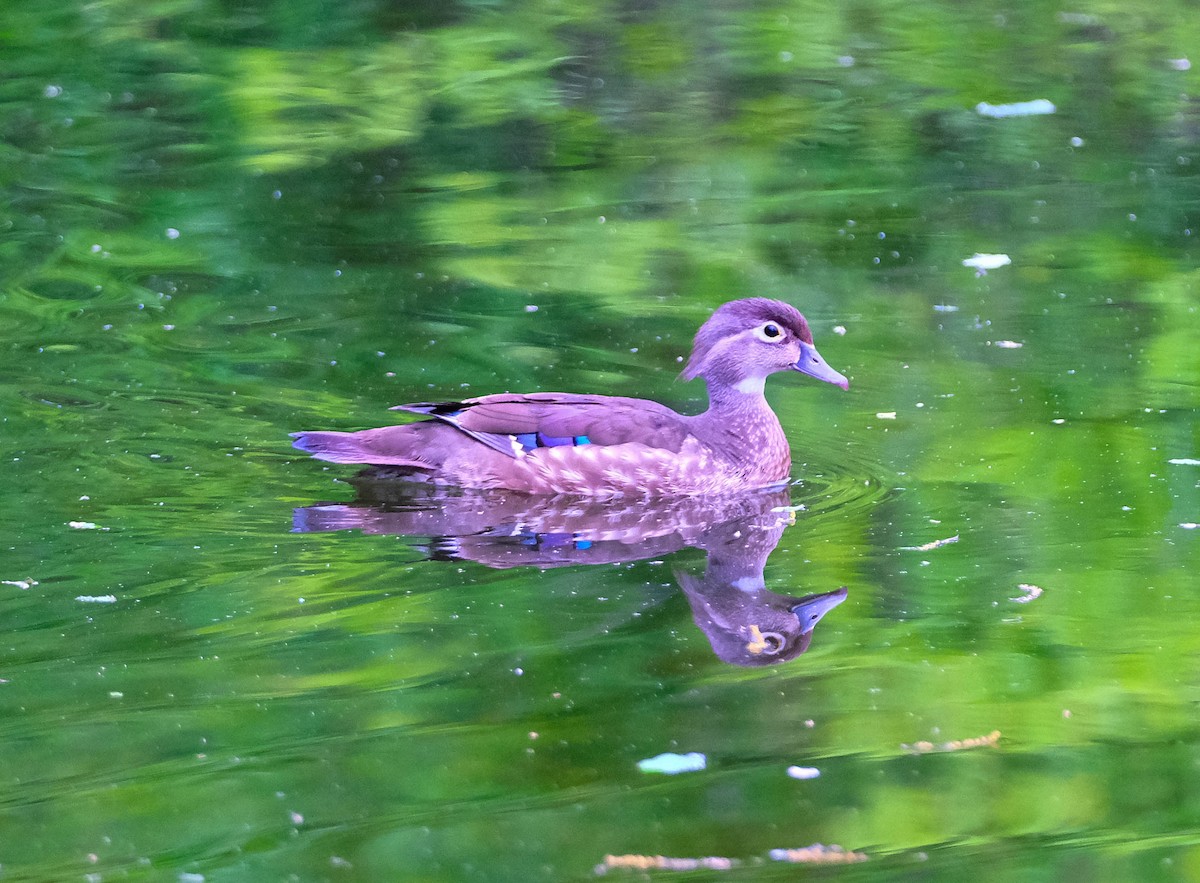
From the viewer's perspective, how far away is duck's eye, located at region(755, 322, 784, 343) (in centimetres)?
819

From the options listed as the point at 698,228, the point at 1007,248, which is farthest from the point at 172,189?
the point at 1007,248

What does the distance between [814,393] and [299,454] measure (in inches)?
108

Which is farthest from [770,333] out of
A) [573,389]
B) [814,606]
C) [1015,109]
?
[1015,109]

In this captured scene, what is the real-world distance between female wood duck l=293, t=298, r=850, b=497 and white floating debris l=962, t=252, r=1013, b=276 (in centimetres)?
318

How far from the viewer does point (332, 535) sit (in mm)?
7051

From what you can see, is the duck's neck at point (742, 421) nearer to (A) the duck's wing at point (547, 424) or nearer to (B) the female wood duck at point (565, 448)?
(B) the female wood duck at point (565, 448)

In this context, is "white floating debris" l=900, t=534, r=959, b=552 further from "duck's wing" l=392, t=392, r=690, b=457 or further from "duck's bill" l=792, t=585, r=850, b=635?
"duck's wing" l=392, t=392, r=690, b=457

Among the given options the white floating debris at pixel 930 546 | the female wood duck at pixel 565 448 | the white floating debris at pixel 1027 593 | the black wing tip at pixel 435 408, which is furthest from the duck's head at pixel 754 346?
the white floating debris at pixel 1027 593

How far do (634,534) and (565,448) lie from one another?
0.64 metres

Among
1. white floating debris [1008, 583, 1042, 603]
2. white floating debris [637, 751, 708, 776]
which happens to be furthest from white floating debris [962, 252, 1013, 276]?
white floating debris [637, 751, 708, 776]

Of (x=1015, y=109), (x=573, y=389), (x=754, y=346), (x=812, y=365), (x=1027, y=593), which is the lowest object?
(x=1015, y=109)

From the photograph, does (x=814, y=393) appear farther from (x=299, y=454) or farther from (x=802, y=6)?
(x=802, y=6)

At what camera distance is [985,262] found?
1077 cm

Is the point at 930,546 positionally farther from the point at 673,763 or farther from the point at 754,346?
the point at 673,763
